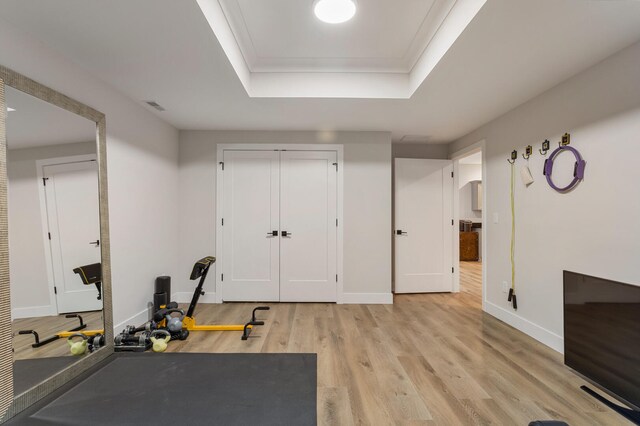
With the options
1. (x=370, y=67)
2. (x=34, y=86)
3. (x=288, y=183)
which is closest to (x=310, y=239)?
(x=288, y=183)

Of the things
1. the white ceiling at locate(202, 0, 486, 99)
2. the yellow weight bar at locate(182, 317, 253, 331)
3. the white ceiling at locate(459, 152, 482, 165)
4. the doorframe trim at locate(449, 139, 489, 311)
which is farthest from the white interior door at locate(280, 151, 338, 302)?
the white ceiling at locate(459, 152, 482, 165)

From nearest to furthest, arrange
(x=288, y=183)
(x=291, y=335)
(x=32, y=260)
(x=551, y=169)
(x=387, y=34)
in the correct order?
(x=32, y=260) < (x=387, y=34) < (x=551, y=169) < (x=291, y=335) < (x=288, y=183)

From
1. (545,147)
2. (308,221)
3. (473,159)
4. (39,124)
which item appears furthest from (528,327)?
(473,159)

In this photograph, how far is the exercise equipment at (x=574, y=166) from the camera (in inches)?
86.3

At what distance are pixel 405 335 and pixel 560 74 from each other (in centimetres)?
264

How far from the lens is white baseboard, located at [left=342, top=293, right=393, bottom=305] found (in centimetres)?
374

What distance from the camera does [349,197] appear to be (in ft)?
12.4

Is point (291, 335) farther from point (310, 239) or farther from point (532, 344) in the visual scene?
point (532, 344)

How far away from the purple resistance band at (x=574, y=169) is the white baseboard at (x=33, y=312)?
4.00 m

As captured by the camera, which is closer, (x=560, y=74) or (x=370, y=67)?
(x=560, y=74)

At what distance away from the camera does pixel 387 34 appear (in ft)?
7.03

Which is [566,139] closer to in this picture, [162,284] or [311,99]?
[311,99]

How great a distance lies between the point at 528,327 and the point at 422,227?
1828 millimetres

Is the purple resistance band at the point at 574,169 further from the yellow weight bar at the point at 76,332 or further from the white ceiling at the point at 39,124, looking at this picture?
the yellow weight bar at the point at 76,332
